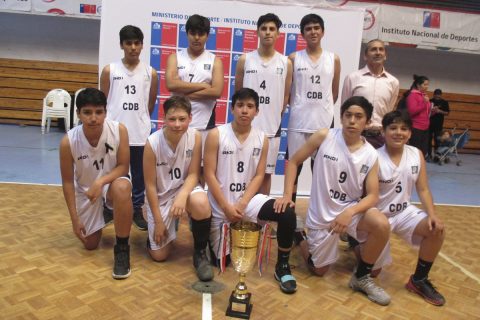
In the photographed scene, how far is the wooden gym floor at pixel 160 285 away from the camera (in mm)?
2012

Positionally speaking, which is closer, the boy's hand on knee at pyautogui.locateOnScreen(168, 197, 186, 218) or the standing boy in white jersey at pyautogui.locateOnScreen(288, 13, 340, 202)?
the boy's hand on knee at pyautogui.locateOnScreen(168, 197, 186, 218)

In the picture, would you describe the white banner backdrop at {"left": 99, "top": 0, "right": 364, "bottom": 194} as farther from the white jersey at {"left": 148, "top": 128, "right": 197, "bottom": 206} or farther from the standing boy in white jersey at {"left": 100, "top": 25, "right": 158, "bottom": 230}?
the white jersey at {"left": 148, "top": 128, "right": 197, "bottom": 206}

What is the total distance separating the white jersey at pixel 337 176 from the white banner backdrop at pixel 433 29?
6.34 meters

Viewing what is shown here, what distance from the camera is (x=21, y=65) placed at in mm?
8852

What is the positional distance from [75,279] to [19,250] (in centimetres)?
62

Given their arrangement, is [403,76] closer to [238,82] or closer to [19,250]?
[238,82]

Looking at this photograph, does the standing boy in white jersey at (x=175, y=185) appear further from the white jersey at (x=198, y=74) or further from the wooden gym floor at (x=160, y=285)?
the white jersey at (x=198, y=74)

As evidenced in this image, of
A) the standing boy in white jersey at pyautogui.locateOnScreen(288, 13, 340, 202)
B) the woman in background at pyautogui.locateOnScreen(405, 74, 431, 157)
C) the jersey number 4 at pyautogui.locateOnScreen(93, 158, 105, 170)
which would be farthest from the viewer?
the woman in background at pyautogui.locateOnScreen(405, 74, 431, 157)

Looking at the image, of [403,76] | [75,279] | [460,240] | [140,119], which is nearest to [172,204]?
[75,279]

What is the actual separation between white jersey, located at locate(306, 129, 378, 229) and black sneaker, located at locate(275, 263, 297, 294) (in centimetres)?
33

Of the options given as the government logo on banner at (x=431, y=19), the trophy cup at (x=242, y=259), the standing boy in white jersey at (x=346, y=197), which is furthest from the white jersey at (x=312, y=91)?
the government logo on banner at (x=431, y=19)

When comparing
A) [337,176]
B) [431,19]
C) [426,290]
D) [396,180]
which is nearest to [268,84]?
[337,176]

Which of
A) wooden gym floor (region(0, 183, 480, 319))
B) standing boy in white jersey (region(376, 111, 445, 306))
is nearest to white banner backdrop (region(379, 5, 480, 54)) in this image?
wooden gym floor (region(0, 183, 480, 319))

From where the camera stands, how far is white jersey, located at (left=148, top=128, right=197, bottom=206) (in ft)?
8.39
